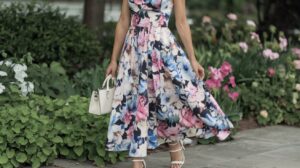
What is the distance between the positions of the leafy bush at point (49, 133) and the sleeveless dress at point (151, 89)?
637 mm

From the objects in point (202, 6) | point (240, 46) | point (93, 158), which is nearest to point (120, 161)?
point (93, 158)

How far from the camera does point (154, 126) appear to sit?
5.29 metres

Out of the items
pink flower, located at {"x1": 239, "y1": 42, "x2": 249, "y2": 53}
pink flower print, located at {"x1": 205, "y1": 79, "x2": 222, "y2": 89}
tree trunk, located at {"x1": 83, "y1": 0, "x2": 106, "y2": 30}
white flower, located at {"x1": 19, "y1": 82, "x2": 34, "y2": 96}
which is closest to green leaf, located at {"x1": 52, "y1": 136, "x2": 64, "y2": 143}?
white flower, located at {"x1": 19, "y1": 82, "x2": 34, "y2": 96}

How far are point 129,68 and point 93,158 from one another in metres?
1.10

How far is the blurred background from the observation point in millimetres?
5719

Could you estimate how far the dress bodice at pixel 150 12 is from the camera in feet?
16.9

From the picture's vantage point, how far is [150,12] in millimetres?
5188

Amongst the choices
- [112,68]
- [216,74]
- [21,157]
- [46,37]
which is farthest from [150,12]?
[46,37]

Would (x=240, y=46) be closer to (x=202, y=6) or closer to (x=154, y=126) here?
(x=154, y=126)

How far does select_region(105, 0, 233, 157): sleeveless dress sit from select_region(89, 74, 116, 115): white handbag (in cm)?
7

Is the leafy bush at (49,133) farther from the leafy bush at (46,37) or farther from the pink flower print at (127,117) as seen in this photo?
the leafy bush at (46,37)

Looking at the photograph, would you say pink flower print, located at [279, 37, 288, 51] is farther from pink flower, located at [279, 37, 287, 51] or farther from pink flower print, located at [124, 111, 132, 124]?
pink flower print, located at [124, 111, 132, 124]

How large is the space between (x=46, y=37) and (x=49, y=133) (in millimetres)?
2590

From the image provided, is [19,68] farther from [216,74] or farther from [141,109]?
[216,74]
